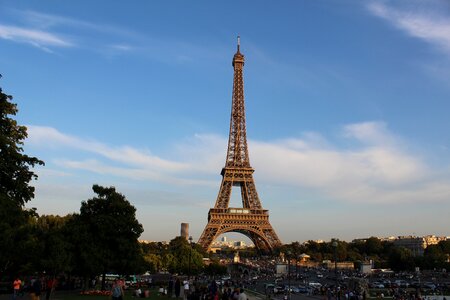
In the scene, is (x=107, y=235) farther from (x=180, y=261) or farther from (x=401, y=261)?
(x=401, y=261)

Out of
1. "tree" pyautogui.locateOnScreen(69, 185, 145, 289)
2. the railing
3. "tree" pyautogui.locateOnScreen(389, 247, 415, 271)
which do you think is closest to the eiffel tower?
the railing

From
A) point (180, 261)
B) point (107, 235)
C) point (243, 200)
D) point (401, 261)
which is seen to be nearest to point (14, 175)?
point (107, 235)

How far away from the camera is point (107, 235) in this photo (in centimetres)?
4609

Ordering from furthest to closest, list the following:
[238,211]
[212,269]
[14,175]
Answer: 1. [212,269]
2. [238,211]
3. [14,175]

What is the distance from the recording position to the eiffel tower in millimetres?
118125

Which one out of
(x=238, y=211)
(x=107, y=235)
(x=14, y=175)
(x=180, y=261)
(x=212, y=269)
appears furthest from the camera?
(x=212, y=269)

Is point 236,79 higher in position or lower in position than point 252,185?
higher

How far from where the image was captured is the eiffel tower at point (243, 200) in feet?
388

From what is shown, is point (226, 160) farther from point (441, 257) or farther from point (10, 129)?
point (10, 129)

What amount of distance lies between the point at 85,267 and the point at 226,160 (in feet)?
270

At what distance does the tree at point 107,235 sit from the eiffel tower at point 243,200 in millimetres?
70522

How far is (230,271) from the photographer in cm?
15425

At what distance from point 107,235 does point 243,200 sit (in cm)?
7999

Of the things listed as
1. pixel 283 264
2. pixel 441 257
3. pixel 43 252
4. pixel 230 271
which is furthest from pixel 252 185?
pixel 43 252
